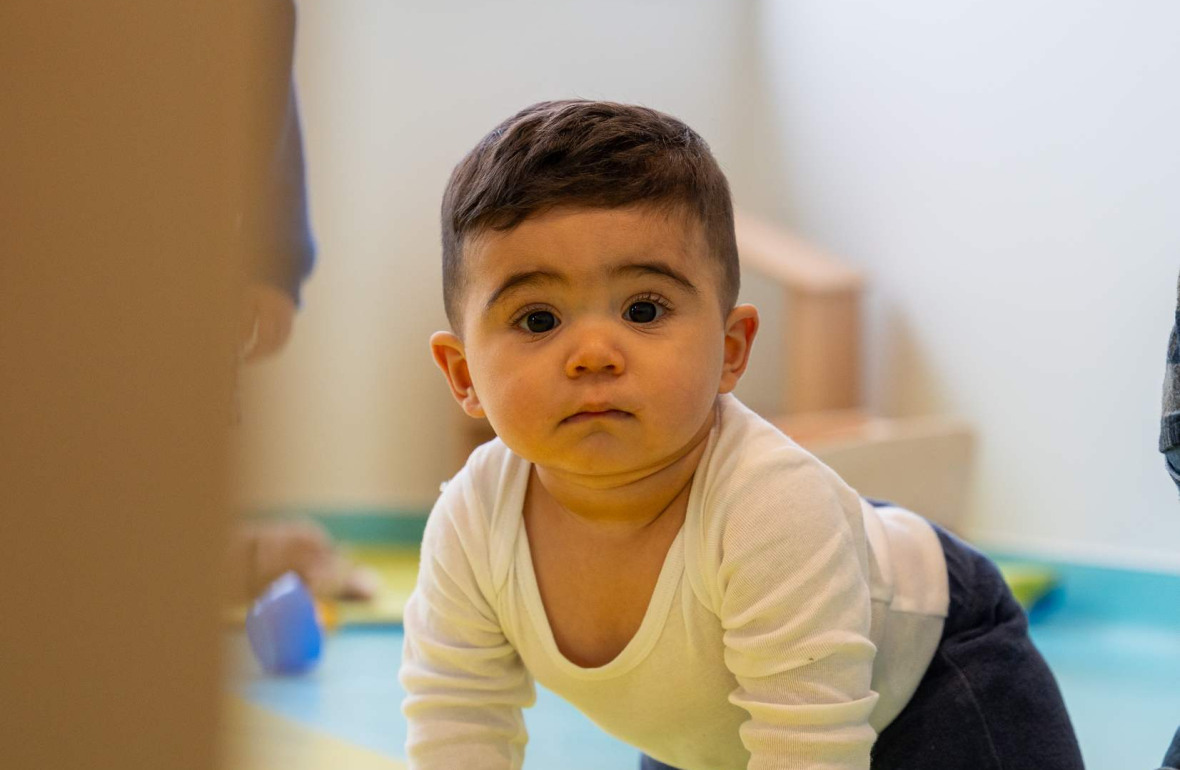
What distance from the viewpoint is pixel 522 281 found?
2.25ft

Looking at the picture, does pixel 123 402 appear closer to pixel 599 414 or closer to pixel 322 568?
pixel 599 414

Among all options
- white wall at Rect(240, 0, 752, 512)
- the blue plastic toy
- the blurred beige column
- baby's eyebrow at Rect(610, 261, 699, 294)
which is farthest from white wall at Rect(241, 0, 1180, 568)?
the blurred beige column

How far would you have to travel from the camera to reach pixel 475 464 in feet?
2.67

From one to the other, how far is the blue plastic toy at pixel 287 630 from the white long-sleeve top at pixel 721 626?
25.7 inches

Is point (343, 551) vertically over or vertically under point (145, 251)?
under

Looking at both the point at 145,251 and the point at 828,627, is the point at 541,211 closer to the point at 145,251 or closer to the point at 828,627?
the point at 828,627

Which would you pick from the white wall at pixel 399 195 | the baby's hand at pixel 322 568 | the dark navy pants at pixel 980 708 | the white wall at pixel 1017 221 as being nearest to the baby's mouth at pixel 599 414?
the dark navy pants at pixel 980 708

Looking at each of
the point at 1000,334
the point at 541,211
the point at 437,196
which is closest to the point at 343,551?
the point at 437,196

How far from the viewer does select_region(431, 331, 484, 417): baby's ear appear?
2.52 ft

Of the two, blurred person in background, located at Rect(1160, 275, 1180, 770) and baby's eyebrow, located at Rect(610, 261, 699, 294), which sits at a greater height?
baby's eyebrow, located at Rect(610, 261, 699, 294)

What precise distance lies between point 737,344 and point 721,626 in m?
0.17

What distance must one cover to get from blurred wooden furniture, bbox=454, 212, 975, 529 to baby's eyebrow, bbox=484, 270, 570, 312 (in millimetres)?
1182

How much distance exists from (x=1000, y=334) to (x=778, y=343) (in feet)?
1.90

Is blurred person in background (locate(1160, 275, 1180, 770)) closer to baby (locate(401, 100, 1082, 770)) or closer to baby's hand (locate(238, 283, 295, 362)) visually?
baby (locate(401, 100, 1082, 770))
